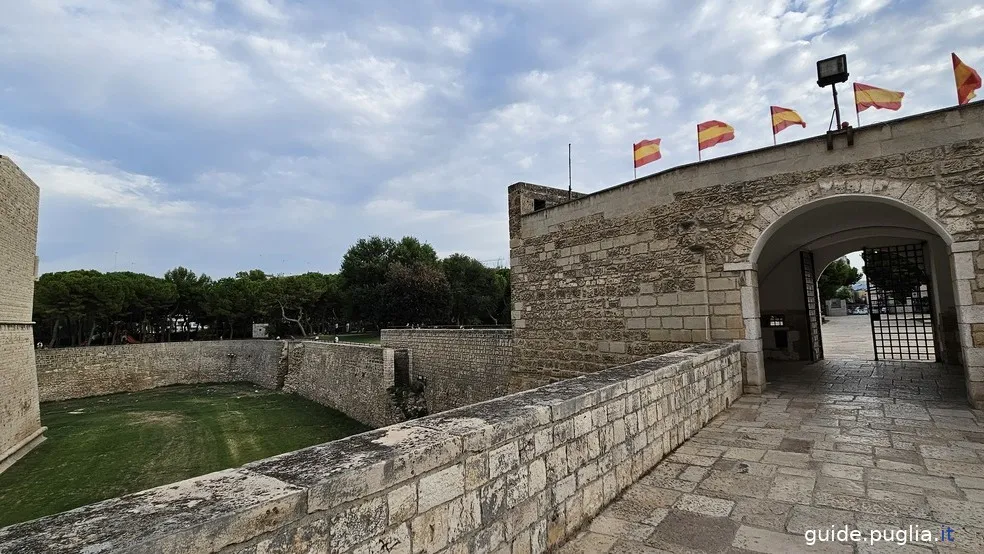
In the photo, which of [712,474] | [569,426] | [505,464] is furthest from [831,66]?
[505,464]

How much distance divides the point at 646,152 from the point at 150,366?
30713 mm

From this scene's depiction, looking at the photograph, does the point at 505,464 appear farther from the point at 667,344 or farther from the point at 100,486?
the point at 100,486

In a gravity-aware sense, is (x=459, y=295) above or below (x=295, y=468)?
above

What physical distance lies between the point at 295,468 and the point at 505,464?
42.8 inches

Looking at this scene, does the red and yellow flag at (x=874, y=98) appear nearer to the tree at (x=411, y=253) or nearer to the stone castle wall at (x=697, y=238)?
the stone castle wall at (x=697, y=238)

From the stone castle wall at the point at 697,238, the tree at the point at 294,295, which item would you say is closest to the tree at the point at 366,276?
the tree at the point at 294,295

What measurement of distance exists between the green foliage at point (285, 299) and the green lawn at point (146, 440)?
364 inches

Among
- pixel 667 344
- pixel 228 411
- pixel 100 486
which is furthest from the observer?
pixel 228 411

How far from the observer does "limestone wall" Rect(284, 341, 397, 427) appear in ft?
59.3

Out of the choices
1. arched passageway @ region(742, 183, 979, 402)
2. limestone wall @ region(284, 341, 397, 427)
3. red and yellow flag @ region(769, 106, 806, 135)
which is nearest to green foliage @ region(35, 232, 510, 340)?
limestone wall @ region(284, 341, 397, 427)

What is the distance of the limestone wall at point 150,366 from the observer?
24.5 m

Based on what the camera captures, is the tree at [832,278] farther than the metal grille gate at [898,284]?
Yes

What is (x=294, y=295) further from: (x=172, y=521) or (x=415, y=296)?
(x=172, y=521)

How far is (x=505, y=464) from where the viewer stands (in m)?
2.47
